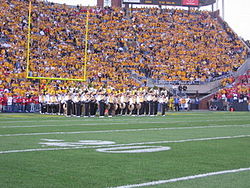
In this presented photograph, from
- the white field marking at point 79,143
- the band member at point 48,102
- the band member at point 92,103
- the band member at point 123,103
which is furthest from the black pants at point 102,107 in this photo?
the white field marking at point 79,143

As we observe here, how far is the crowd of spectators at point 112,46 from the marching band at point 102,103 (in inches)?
165

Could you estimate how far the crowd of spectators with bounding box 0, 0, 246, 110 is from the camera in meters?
28.4

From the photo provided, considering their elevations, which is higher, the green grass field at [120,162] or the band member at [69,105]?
the band member at [69,105]

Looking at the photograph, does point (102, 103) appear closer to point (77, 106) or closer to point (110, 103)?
point (110, 103)

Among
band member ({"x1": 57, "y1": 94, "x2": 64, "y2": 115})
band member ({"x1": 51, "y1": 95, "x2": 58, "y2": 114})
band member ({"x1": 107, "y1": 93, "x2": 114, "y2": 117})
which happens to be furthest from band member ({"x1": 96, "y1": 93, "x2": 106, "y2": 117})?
band member ({"x1": 51, "y1": 95, "x2": 58, "y2": 114})

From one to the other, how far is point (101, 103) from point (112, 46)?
16284 mm

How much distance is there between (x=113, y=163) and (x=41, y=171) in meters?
0.86

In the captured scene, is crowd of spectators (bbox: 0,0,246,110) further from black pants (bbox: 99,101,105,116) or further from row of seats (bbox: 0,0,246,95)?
black pants (bbox: 99,101,105,116)

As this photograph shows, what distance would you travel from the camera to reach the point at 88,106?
1922cm

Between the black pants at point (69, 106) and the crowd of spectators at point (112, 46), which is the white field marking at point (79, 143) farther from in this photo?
the crowd of spectators at point (112, 46)

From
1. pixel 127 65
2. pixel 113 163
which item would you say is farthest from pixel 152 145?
pixel 127 65

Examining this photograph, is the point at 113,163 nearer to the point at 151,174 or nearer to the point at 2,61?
the point at 151,174

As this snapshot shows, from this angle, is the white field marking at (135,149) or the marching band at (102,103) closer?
the white field marking at (135,149)

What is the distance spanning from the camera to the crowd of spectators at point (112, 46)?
28406 millimetres
